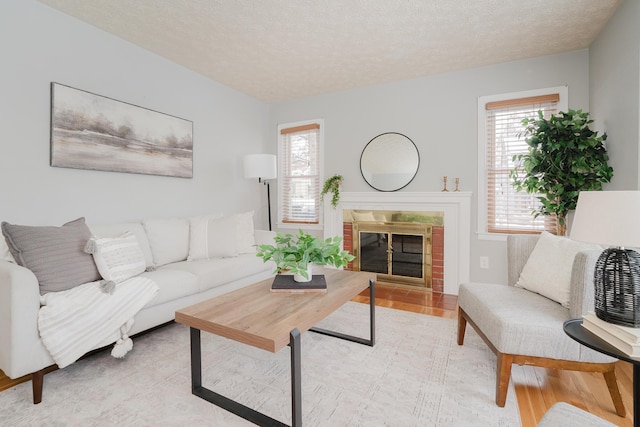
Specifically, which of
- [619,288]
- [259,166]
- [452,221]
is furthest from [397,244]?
[619,288]

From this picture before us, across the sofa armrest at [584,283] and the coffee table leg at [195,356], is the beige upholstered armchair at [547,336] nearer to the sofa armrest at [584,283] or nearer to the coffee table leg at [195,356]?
the sofa armrest at [584,283]

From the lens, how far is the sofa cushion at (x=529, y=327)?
153cm

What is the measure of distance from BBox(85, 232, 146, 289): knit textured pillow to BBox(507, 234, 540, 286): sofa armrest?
275 centimetres

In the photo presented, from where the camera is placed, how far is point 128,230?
2715 millimetres

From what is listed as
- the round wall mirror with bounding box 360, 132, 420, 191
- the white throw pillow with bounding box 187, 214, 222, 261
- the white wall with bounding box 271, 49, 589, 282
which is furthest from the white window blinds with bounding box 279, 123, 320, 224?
the white throw pillow with bounding box 187, 214, 222, 261

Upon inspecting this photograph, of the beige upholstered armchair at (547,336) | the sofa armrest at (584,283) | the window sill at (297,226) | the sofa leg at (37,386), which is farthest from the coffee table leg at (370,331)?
the window sill at (297,226)

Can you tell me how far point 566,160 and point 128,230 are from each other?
12.5 feet

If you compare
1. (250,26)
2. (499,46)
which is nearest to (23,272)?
(250,26)

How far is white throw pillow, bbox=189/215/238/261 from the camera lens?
122 inches

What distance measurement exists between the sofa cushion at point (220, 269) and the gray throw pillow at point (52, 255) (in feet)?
2.39

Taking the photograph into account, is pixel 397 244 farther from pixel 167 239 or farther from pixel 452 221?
pixel 167 239

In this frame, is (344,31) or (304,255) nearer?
(304,255)

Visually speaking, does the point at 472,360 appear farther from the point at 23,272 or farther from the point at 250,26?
the point at 250,26

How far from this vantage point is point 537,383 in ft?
5.95
